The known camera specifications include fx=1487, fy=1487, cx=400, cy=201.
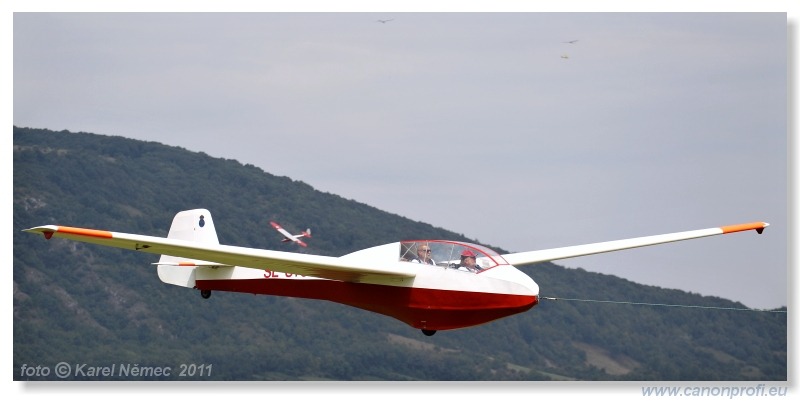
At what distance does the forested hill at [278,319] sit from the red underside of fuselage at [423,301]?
21632 millimetres

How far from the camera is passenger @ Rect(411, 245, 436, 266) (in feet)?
96.0

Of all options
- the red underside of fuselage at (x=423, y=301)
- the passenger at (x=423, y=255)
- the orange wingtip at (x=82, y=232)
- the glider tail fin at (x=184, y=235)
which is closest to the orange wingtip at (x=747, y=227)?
the red underside of fuselage at (x=423, y=301)

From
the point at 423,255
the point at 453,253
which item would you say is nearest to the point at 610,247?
the point at 453,253

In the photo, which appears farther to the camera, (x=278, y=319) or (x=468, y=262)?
(x=278, y=319)

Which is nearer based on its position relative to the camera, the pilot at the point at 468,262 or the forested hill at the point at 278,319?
the pilot at the point at 468,262

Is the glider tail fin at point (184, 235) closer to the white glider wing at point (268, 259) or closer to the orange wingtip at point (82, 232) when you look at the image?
the white glider wing at point (268, 259)

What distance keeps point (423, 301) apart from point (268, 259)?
3140mm

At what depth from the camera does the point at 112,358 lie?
5712cm

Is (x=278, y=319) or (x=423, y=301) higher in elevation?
(x=423, y=301)

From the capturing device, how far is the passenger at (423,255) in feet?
96.0

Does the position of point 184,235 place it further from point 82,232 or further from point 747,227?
point 747,227

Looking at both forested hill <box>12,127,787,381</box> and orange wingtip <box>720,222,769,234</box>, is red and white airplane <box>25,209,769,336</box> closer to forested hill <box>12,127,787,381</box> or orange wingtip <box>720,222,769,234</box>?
orange wingtip <box>720,222,769,234</box>

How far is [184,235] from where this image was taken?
3419 cm

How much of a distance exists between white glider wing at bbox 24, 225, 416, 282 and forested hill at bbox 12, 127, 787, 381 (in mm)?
22936
